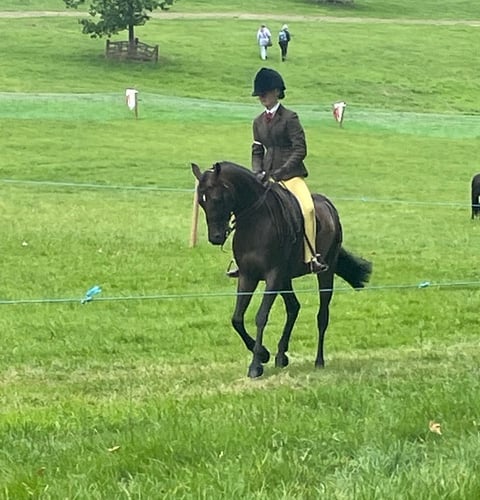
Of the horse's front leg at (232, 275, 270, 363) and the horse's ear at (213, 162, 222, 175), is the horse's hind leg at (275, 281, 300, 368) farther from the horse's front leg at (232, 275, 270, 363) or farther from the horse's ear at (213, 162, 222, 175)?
the horse's ear at (213, 162, 222, 175)

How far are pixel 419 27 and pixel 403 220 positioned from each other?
194 ft

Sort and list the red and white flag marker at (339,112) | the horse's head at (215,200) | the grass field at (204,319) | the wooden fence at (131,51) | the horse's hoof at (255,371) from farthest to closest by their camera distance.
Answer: the wooden fence at (131,51)
the red and white flag marker at (339,112)
the horse's hoof at (255,371)
the horse's head at (215,200)
the grass field at (204,319)

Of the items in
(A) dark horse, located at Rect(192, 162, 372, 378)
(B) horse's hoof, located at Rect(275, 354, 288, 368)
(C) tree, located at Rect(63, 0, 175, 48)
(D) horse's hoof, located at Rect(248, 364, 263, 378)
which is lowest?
(C) tree, located at Rect(63, 0, 175, 48)

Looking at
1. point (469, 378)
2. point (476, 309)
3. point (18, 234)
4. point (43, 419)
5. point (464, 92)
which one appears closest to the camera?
point (43, 419)

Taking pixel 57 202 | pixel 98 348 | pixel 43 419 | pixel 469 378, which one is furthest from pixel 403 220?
pixel 43 419

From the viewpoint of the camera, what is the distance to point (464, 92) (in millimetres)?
60250

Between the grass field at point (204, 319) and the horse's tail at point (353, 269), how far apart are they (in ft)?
2.81

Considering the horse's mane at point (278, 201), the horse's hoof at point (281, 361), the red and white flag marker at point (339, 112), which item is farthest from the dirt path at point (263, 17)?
the horse's mane at point (278, 201)

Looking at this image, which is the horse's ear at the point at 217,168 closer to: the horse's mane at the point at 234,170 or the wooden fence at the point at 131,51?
the horse's mane at the point at 234,170

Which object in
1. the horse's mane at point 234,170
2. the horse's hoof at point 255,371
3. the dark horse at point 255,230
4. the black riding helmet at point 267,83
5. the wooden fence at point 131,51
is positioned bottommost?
the wooden fence at point 131,51

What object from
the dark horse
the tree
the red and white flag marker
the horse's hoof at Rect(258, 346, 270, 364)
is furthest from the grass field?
the tree

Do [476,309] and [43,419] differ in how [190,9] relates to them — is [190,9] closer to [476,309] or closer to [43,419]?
[476,309]

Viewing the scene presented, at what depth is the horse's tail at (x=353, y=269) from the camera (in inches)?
496

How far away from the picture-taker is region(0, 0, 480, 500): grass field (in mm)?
5867
